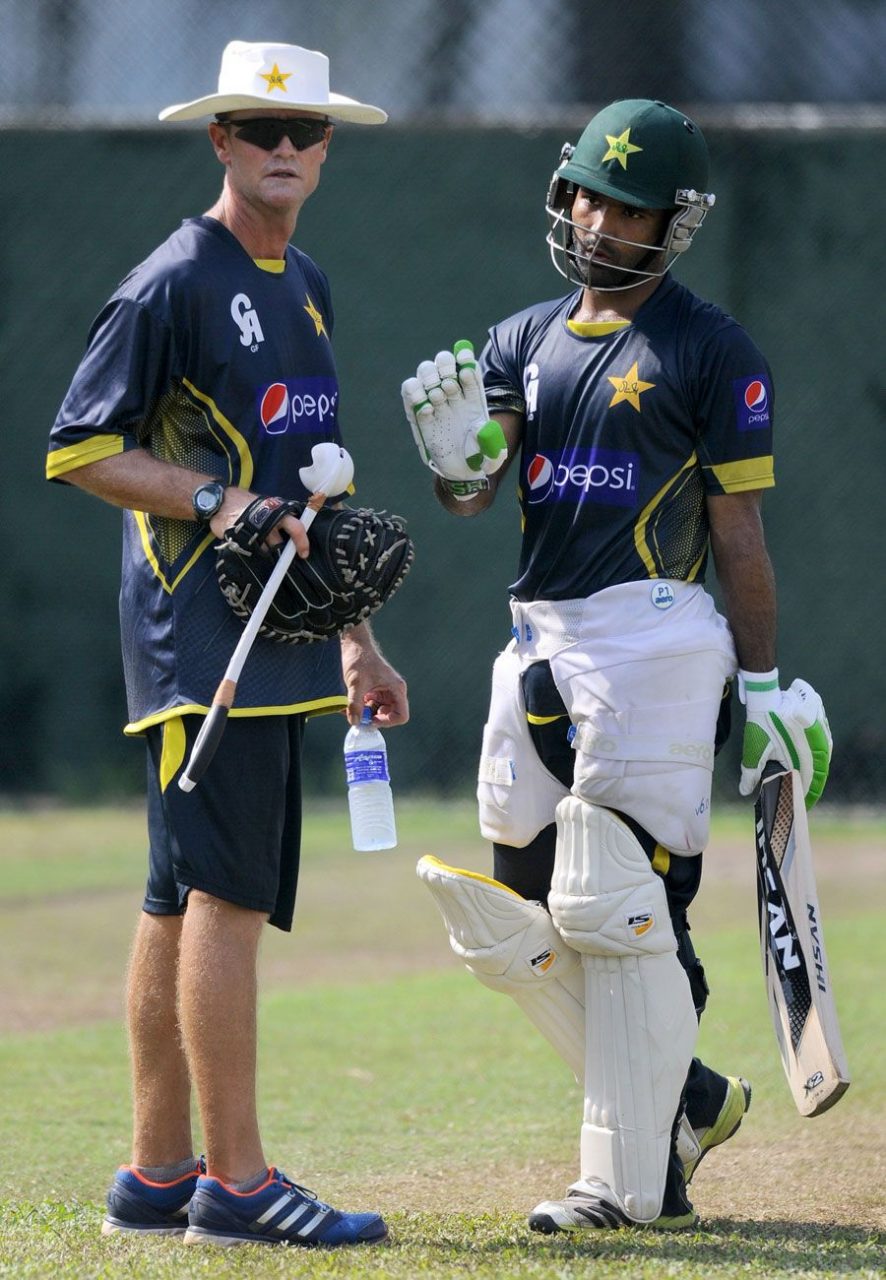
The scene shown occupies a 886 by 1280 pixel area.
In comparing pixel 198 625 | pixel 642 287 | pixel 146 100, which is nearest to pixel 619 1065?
pixel 198 625

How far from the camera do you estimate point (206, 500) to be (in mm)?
3303

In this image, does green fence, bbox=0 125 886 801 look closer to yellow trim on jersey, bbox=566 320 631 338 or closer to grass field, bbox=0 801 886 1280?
grass field, bbox=0 801 886 1280

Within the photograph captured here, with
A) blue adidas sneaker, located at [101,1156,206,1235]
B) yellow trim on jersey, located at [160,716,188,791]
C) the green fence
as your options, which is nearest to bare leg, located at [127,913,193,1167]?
blue adidas sneaker, located at [101,1156,206,1235]

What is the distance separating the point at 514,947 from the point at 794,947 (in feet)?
1.81

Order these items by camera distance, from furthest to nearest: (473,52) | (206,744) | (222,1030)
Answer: (473,52), (222,1030), (206,744)

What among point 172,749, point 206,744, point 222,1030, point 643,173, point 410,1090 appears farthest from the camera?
point 410,1090

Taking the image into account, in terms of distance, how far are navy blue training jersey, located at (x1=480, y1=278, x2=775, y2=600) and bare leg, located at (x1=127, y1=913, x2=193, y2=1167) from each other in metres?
1.02

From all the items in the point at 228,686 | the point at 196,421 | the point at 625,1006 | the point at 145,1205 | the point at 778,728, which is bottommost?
the point at 145,1205

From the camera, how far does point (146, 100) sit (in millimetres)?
9188

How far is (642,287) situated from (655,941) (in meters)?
1.30

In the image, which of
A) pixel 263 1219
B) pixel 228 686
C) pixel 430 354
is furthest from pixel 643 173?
pixel 430 354

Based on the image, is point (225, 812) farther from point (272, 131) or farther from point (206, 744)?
point (272, 131)

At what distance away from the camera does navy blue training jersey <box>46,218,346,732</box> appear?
11.0ft

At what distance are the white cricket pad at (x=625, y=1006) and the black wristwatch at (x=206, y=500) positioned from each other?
88cm
